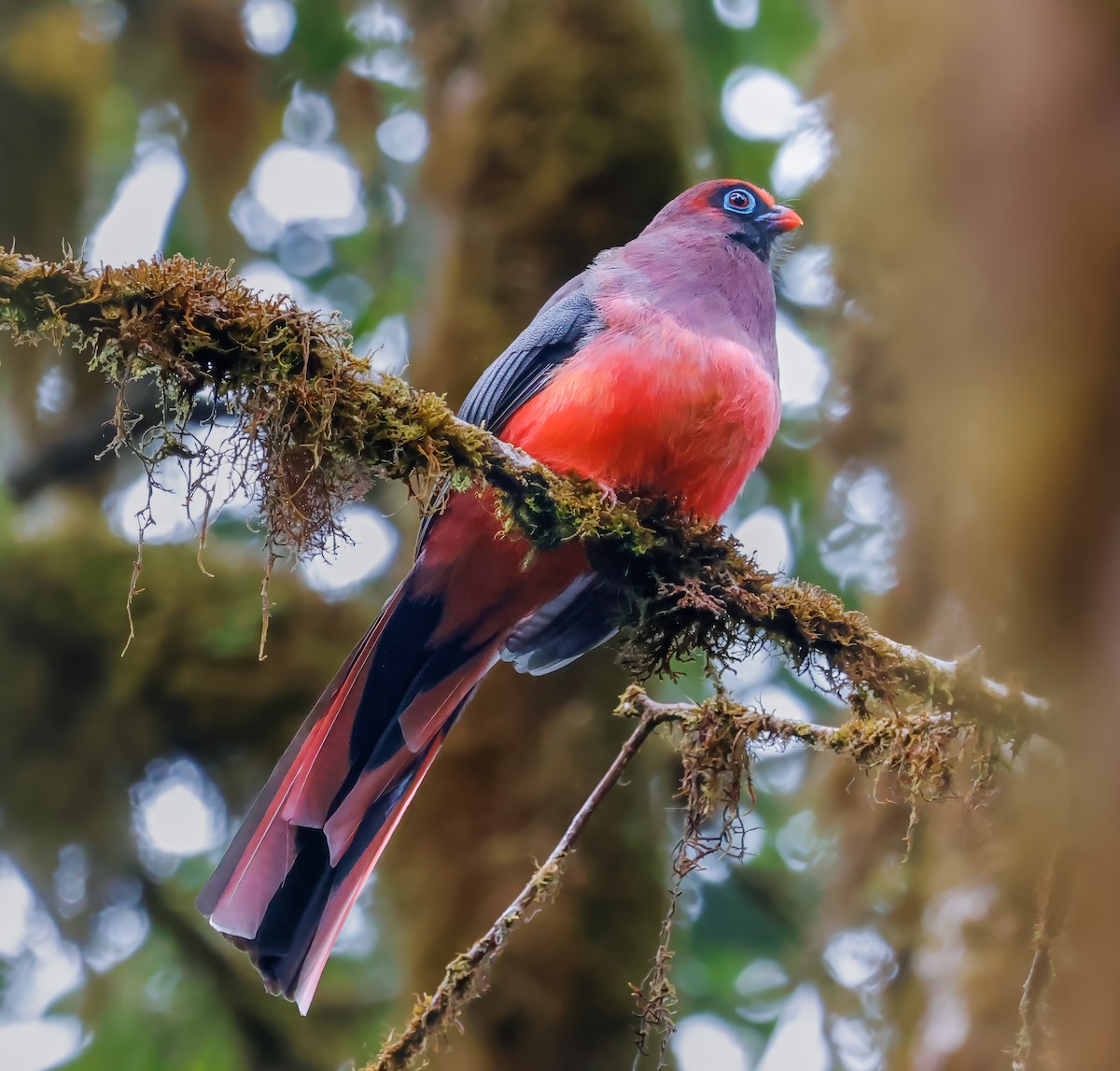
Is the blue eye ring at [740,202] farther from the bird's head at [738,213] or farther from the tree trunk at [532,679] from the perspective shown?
the tree trunk at [532,679]

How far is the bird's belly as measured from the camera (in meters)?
3.28

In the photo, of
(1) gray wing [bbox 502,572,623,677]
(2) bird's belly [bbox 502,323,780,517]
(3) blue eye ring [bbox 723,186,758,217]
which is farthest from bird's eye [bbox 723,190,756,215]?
(1) gray wing [bbox 502,572,623,677]

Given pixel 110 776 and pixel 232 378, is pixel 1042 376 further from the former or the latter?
pixel 110 776

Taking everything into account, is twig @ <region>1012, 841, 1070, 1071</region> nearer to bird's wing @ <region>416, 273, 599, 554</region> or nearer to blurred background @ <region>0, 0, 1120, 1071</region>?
blurred background @ <region>0, 0, 1120, 1071</region>

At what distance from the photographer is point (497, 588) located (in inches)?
138

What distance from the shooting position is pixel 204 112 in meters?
5.87

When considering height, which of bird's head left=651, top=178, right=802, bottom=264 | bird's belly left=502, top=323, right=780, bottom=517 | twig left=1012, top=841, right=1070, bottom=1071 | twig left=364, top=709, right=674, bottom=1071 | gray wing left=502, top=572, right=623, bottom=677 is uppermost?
bird's head left=651, top=178, right=802, bottom=264

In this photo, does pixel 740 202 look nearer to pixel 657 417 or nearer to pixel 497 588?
pixel 657 417

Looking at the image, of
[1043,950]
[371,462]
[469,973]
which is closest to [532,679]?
[469,973]

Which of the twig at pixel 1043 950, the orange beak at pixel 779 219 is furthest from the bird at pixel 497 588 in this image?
the twig at pixel 1043 950

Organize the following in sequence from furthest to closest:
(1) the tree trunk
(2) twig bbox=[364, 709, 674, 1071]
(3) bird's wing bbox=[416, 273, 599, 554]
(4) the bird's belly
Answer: (1) the tree trunk < (3) bird's wing bbox=[416, 273, 599, 554] < (4) the bird's belly < (2) twig bbox=[364, 709, 674, 1071]

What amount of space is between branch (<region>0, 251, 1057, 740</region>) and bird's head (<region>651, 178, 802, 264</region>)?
1.70 meters

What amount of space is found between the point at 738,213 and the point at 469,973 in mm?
2870

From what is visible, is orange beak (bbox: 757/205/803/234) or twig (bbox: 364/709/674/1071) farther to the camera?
orange beak (bbox: 757/205/803/234)
